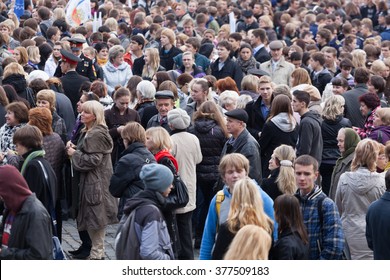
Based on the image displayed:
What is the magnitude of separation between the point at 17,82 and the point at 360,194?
5379 millimetres

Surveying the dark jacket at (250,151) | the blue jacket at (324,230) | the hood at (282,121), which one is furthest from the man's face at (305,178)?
the hood at (282,121)

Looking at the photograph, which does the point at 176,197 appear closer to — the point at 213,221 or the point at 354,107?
the point at 213,221

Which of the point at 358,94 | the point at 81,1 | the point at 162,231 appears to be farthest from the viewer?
the point at 81,1

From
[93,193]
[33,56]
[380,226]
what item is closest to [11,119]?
[93,193]

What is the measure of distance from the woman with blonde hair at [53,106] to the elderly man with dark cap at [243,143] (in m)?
2.23

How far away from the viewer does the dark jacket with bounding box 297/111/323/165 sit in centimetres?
1177

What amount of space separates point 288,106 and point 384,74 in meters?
4.70

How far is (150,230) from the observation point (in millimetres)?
7590

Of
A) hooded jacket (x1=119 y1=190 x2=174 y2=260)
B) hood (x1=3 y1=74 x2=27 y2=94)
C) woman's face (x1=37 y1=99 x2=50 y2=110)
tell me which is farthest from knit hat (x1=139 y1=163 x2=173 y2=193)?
hood (x1=3 y1=74 x2=27 y2=94)

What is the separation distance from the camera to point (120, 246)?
7.76 meters

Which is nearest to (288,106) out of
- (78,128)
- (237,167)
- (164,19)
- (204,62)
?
(78,128)

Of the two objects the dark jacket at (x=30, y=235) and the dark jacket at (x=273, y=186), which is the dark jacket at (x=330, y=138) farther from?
the dark jacket at (x=30, y=235)

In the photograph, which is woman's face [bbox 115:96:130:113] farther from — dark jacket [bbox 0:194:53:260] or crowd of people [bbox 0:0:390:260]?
dark jacket [bbox 0:194:53:260]

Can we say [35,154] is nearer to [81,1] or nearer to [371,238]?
[371,238]
